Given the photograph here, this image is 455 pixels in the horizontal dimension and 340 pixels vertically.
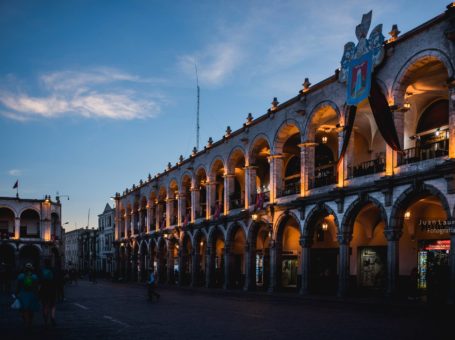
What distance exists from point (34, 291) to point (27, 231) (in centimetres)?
6610

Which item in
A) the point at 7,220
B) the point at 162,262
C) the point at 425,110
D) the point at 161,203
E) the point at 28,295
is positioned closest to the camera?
the point at 28,295

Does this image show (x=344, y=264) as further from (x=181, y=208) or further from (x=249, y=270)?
(x=181, y=208)

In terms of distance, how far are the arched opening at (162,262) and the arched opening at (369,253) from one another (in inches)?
1089

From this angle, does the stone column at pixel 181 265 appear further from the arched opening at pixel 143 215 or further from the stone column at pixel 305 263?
the stone column at pixel 305 263

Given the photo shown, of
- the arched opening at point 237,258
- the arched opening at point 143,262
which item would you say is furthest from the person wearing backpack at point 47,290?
the arched opening at point 143,262

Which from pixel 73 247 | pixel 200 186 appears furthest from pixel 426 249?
pixel 73 247

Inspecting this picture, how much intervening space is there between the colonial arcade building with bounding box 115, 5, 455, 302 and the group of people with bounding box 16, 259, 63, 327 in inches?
548

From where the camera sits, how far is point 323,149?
122 feet

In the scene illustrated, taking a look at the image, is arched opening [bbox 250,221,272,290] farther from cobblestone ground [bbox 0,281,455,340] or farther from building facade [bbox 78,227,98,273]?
building facade [bbox 78,227,98,273]

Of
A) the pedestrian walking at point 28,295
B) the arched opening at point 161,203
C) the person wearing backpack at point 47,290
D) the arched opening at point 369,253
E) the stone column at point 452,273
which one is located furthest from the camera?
the arched opening at point 161,203

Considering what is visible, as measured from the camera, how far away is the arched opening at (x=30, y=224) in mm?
75188

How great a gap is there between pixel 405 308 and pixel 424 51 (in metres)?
9.97

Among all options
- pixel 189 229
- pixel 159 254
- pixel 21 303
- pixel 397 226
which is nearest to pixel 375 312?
pixel 397 226

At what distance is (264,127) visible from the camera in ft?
117
